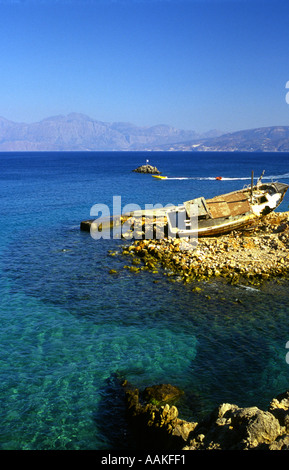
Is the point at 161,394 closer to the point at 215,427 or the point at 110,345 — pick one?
the point at 215,427

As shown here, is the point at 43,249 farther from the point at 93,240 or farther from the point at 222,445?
the point at 222,445

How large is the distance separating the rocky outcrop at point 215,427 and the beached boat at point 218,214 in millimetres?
21655

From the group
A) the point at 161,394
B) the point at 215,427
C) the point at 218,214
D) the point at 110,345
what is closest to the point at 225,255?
the point at 218,214

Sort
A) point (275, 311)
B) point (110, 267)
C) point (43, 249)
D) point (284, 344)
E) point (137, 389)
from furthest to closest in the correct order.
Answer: point (43, 249)
point (110, 267)
point (275, 311)
point (284, 344)
point (137, 389)

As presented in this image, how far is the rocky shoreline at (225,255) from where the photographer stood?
25984 mm

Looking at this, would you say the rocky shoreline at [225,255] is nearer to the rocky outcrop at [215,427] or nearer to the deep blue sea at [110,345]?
the deep blue sea at [110,345]

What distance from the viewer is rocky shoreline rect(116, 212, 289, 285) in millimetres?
25984

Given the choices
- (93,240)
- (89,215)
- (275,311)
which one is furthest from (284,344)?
(89,215)

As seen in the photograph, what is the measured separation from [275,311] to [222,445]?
493 inches

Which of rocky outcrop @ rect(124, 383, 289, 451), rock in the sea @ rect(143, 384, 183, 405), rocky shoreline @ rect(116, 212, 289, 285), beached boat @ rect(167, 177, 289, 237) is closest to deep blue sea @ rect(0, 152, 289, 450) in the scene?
rock in the sea @ rect(143, 384, 183, 405)

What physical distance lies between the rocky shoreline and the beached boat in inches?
35.1

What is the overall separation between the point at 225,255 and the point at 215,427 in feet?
63.1

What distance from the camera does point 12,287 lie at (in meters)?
24.5

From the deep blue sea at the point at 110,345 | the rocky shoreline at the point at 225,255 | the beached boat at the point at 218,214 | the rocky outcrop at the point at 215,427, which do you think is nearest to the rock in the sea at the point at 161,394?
the rocky outcrop at the point at 215,427
